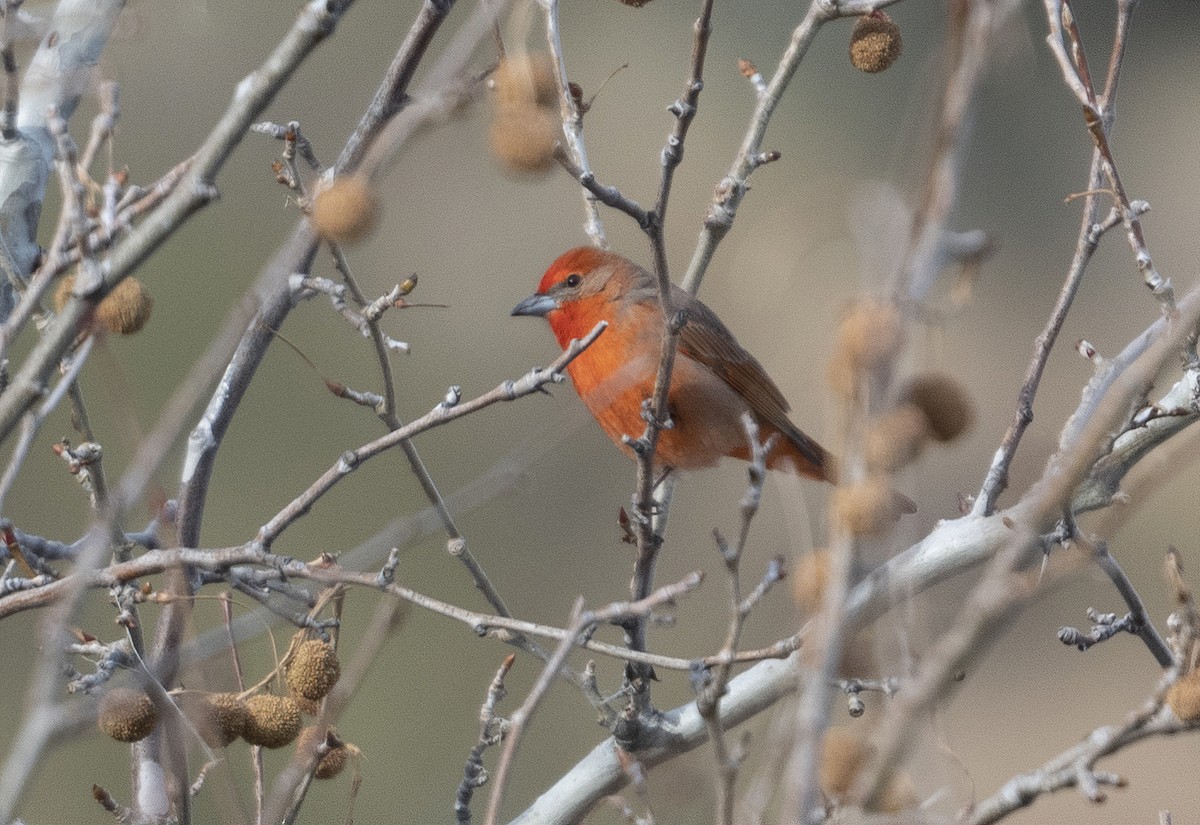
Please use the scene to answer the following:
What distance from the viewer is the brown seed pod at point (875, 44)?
2809 millimetres

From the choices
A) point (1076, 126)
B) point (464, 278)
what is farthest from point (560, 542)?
point (1076, 126)

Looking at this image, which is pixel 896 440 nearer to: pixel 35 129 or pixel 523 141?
pixel 523 141

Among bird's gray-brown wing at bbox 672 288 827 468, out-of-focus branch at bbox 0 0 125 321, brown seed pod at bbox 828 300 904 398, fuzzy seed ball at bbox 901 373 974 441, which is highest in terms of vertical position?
bird's gray-brown wing at bbox 672 288 827 468

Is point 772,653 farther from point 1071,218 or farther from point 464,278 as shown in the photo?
point 1071,218

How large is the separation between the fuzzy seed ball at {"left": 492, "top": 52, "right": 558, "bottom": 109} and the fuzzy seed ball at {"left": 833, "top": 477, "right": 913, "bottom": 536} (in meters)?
0.95

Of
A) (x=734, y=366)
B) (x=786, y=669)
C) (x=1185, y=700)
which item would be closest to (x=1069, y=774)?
(x=1185, y=700)

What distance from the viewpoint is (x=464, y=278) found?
418 inches

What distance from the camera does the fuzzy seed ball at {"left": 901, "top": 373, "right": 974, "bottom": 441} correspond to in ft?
5.39

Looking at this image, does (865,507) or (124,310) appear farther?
(124,310)

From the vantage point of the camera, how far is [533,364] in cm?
992

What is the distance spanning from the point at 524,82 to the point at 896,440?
1.03 metres

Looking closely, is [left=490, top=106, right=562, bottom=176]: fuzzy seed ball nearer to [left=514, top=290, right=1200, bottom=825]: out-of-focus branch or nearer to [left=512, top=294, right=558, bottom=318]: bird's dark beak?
[left=514, top=290, right=1200, bottom=825]: out-of-focus branch

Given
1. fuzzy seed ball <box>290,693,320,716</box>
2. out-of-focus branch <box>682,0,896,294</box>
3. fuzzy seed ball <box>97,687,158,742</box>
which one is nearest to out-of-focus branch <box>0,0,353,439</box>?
fuzzy seed ball <box>97,687,158,742</box>

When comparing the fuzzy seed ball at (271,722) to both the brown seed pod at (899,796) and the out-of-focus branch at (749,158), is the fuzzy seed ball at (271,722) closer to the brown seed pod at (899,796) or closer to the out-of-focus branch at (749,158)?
the brown seed pod at (899,796)
